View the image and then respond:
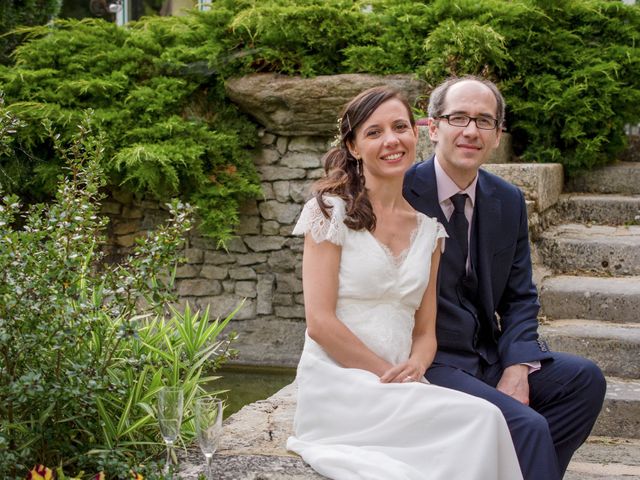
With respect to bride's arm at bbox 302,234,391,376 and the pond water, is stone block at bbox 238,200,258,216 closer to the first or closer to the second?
the pond water

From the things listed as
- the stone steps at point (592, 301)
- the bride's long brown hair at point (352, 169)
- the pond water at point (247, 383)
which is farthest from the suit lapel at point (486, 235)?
the pond water at point (247, 383)

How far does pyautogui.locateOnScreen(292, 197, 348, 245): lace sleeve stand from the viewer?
2.58 metres

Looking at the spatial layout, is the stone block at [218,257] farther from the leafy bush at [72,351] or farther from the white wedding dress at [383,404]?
the white wedding dress at [383,404]

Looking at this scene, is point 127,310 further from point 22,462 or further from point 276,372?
point 276,372

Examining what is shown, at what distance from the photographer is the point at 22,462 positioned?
93.7 inches

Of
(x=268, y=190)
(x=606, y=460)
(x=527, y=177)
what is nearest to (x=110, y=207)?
(x=268, y=190)

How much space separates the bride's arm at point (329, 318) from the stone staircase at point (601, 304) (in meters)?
1.05

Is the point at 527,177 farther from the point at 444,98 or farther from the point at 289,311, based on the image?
the point at 289,311

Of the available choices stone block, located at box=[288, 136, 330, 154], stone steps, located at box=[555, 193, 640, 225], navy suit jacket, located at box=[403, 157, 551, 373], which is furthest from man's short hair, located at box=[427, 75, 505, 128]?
stone block, located at box=[288, 136, 330, 154]

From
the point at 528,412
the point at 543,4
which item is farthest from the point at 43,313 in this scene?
the point at 543,4

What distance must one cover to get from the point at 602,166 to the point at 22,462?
4727 millimetres

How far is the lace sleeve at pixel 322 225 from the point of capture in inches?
102

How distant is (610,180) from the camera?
235 inches

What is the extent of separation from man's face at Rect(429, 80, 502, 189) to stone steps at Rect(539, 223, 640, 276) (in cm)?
Result: 197
